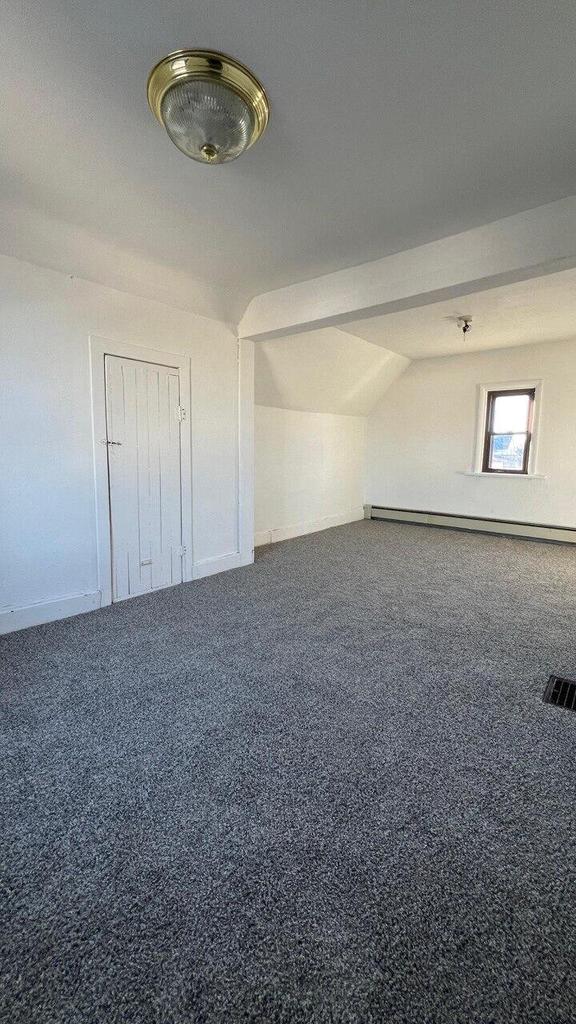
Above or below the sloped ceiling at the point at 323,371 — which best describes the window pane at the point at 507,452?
below

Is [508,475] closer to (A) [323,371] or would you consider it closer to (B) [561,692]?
(A) [323,371]

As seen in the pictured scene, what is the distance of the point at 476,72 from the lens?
148cm

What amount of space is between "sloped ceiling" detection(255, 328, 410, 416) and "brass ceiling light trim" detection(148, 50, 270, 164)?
2.56 m

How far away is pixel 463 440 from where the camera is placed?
5961 millimetres

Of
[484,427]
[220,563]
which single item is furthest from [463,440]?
[220,563]

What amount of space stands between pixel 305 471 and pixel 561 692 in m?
4.05

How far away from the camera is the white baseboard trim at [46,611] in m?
2.73

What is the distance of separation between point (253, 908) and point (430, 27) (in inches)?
101

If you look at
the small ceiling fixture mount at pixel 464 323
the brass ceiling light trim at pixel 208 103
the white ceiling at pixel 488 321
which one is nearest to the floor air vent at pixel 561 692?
the white ceiling at pixel 488 321

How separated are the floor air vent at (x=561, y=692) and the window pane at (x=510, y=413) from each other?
161 inches

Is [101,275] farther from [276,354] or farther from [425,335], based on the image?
[425,335]

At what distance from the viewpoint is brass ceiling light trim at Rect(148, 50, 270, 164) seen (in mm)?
1457

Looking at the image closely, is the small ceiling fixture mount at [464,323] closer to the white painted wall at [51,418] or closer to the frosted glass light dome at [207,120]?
the white painted wall at [51,418]

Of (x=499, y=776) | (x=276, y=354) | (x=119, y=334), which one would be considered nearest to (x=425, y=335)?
(x=276, y=354)
